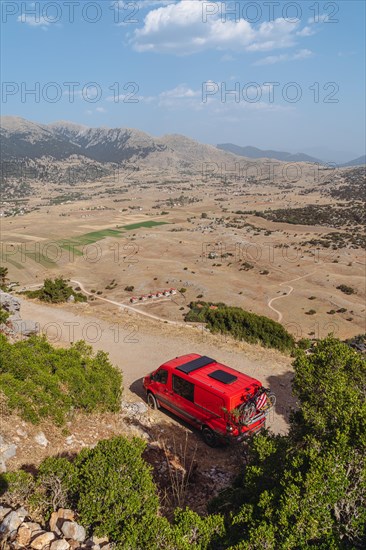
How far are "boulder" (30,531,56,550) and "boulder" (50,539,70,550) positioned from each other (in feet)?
0.39

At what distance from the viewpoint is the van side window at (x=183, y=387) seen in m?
11.7

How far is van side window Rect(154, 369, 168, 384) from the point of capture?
12.7 metres

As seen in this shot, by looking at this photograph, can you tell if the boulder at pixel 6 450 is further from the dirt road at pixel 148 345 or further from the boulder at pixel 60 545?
the dirt road at pixel 148 345

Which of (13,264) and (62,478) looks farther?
(13,264)

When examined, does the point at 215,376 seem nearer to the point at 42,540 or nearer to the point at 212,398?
the point at 212,398

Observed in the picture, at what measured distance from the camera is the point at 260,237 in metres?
82.3

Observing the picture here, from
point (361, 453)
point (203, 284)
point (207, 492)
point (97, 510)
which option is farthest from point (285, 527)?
point (203, 284)

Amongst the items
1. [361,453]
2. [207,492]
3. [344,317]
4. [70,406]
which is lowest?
[344,317]

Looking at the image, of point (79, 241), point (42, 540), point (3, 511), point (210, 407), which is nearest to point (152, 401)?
point (210, 407)

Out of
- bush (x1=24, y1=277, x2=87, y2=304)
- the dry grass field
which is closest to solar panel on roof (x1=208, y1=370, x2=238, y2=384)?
bush (x1=24, y1=277, x2=87, y2=304)

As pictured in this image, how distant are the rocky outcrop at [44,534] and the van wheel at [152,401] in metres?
6.96

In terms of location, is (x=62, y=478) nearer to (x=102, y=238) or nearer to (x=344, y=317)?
(x=344, y=317)

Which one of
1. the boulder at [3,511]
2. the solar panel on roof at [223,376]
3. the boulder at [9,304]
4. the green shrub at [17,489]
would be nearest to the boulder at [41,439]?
the green shrub at [17,489]

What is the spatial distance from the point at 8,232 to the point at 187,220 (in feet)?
149
